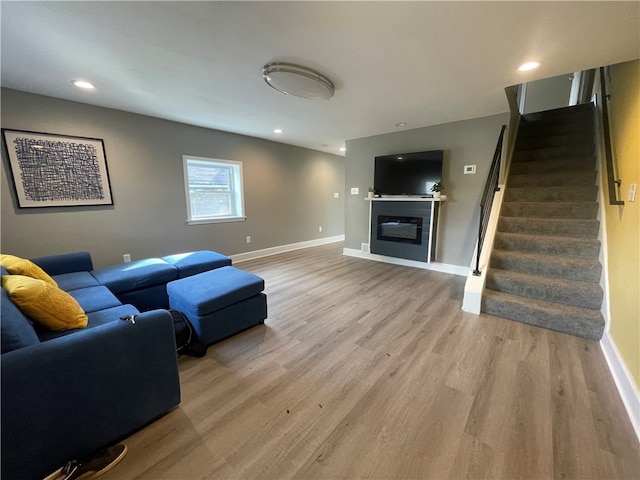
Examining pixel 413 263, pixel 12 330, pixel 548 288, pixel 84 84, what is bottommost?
pixel 413 263

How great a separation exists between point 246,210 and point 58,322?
350 cm

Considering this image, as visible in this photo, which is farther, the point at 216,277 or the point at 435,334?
the point at 216,277

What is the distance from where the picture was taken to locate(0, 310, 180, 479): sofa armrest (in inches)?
36.6

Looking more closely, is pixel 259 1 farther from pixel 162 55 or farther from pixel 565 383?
pixel 565 383

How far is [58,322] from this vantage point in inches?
50.9

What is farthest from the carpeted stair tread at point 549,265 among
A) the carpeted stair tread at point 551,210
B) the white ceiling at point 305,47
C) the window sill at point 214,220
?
the window sill at point 214,220

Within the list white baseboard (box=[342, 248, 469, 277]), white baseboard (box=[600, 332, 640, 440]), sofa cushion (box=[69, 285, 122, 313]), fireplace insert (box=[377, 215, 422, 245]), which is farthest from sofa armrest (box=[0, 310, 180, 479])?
white baseboard (box=[342, 248, 469, 277])

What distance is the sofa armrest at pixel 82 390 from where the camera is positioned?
0.93 m

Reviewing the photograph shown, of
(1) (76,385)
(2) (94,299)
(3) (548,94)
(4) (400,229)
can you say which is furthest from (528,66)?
(3) (548,94)

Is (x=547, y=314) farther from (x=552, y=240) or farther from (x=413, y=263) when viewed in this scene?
(x=413, y=263)

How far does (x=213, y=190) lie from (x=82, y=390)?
3.68m

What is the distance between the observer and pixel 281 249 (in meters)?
5.38

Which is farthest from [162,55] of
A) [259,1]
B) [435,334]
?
[435,334]

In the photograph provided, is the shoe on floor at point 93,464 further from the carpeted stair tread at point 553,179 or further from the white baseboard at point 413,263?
the carpeted stair tread at point 553,179
